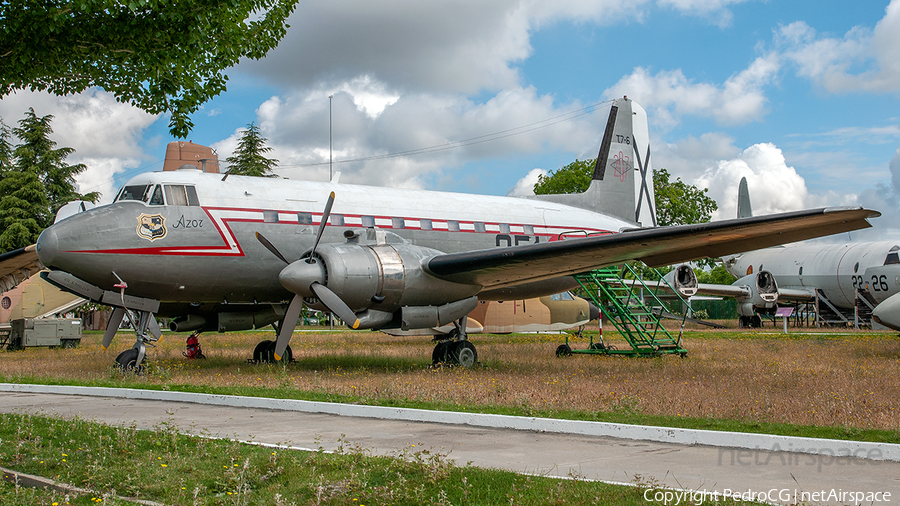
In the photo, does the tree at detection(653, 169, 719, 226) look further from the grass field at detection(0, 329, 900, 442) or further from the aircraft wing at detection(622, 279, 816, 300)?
the grass field at detection(0, 329, 900, 442)

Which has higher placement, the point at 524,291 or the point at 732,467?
the point at 524,291

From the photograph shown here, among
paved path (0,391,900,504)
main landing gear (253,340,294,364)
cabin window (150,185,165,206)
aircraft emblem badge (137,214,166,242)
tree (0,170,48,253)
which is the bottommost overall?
paved path (0,391,900,504)

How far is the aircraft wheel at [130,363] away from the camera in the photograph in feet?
42.7

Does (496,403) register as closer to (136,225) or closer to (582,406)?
(582,406)

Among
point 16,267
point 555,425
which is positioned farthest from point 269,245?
point 16,267

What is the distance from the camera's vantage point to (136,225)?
1248 cm

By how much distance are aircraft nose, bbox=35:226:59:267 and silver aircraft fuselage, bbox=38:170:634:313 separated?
18 mm

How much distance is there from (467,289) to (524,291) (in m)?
3.55

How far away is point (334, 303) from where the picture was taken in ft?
38.3

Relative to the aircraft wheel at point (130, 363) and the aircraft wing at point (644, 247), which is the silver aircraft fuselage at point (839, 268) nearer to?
the aircraft wing at point (644, 247)

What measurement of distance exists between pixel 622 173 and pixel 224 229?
11.9 m

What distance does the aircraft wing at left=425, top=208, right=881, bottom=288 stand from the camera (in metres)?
11.1

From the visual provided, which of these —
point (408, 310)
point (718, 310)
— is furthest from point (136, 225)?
point (718, 310)

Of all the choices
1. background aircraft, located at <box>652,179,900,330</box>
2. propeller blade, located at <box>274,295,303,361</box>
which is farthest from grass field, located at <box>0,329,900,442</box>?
background aircraft, located at <box>652,179,900,330</box>
